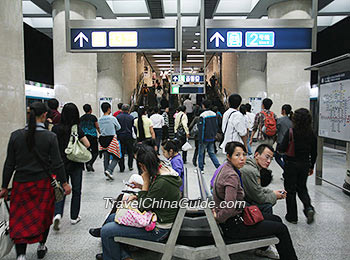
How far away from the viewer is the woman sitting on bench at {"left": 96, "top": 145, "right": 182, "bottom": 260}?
7.98 feet

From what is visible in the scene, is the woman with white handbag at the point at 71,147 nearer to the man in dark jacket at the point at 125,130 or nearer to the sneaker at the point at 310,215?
the sneaker at the point at 310,215

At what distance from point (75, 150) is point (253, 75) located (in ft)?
37.4

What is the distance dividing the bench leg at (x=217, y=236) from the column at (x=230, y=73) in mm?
14293

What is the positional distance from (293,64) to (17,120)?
24.7 feet

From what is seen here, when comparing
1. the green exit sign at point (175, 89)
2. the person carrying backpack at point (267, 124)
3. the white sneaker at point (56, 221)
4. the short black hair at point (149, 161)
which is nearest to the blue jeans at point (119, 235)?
the short black hair at point (149, 161)

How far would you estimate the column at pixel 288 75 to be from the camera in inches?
356

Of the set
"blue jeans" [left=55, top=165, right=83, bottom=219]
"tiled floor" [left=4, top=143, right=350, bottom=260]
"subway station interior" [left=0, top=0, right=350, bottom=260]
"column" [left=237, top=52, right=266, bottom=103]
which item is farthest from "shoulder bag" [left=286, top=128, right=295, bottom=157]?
"column" [left=237, top=52, right=266, bottom=103]

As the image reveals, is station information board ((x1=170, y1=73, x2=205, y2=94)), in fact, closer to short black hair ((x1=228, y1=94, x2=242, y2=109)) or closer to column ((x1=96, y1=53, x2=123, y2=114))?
column ((x1=96, y1=53, x2=123, y2=114))

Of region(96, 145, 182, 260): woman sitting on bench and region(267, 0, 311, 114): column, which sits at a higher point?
region(267, 0, 311, 114): column

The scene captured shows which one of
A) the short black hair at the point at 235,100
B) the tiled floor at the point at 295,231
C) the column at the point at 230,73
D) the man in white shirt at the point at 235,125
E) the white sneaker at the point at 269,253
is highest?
the column at the point at 230,73

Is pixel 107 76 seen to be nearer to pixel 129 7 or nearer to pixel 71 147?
pixel 129 7

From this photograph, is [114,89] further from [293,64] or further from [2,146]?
[2,146]

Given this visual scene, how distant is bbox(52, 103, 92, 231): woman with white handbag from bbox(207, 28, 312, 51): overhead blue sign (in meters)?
2.34

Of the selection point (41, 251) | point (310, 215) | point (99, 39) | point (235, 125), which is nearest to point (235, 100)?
point (235, 125)
